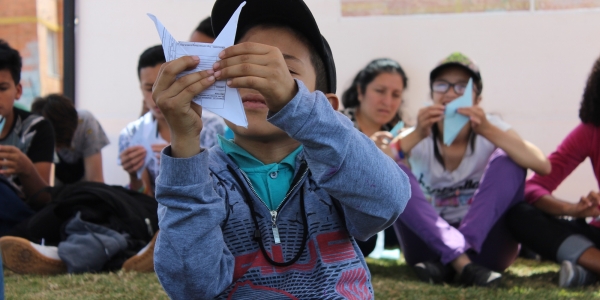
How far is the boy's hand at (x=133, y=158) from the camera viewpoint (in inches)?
118

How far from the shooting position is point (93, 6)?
3.89 metres

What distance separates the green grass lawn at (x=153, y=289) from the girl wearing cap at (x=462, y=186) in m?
0.13

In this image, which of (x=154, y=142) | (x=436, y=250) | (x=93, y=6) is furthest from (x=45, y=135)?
(x=436, y=250)

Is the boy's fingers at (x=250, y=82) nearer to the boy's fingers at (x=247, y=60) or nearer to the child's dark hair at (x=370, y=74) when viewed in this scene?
the boy's fingers at (x=247, y=60)

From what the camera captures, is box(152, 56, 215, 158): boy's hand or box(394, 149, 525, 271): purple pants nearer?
box(152, 56, 215, 158): boy's hand

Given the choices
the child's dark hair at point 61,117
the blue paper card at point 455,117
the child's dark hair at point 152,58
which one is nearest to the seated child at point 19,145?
the child's dark hair at point 61,117

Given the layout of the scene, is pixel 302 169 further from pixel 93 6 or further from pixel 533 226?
pixel 93 6

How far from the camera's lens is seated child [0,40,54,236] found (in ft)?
9.09

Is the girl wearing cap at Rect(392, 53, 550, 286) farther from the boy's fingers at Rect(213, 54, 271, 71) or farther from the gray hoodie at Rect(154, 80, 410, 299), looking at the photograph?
the boy's fingers at Rect(213, 54, 271, 71)

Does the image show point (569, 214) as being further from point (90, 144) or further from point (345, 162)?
point (90, 144)

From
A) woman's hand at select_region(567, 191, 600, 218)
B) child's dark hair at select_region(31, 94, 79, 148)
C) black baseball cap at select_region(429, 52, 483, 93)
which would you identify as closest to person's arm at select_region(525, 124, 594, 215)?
woman's hand at select_region(567, 191, 600, 218)

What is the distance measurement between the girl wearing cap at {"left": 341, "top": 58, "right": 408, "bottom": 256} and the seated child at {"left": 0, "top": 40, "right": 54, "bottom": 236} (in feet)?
5.19

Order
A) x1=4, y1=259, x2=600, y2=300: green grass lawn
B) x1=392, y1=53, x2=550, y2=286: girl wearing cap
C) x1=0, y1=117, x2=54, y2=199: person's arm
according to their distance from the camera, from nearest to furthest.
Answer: x1=4, y1=259, x2=600, y2=300: green grass lawn < x1=392, y1=53, x2=550, y2=286: girl wearing cap < x1=0, y1=117, x2=54, y2=199: person's arm

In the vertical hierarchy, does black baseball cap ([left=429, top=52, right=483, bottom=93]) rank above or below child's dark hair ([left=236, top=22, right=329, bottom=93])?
below
